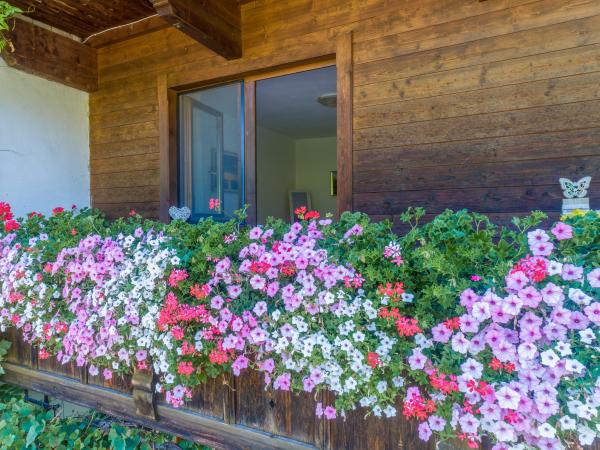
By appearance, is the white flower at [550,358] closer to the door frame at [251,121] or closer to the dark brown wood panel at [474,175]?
the dark brown wood panel at [474,175]

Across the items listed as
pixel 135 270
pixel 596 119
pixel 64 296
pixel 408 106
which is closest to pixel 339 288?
pixel 135 270

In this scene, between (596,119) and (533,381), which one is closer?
(533,381)

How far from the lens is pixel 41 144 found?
292cm

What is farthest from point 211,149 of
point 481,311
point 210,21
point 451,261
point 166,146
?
point 481,311

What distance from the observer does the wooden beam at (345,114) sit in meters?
2.15

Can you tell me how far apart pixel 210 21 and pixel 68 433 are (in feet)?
7.79

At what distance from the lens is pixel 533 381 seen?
782 millimetres

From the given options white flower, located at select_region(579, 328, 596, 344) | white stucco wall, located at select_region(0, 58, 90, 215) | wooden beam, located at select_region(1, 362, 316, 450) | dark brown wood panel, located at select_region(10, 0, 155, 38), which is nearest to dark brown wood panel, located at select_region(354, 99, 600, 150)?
white flower, located at select_region(579, 328, 596, 344)

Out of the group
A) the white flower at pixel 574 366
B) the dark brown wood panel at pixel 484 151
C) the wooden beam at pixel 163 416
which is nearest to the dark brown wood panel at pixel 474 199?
the dark brown wood panel at pixel 484 151

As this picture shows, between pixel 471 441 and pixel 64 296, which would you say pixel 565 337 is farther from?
pixel 64 296

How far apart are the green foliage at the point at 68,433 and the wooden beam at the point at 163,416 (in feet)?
0.47

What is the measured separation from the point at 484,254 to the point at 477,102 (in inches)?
49.9

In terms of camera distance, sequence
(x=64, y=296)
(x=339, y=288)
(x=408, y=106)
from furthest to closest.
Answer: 1. (x=408, y=106)
2. (x=64, y=296)
3. (x=339, y=288)

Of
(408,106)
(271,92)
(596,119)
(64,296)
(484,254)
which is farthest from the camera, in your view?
(271,92)
